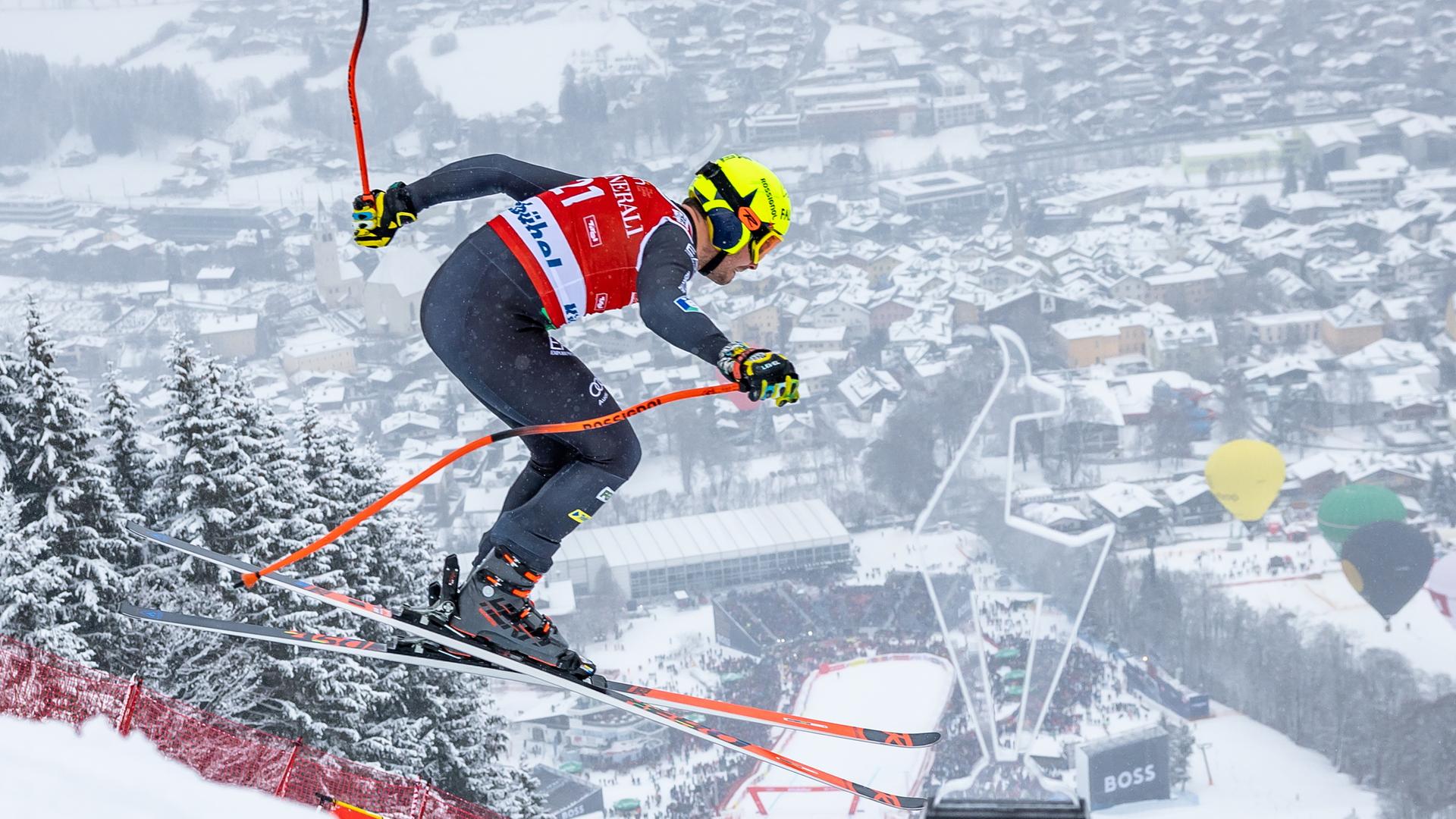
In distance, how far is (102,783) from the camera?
296cm

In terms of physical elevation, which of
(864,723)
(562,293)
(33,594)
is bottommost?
(864,723)

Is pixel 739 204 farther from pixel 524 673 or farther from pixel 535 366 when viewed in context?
pixel 524 673

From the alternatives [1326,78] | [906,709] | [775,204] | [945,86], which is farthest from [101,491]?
[1326,78]

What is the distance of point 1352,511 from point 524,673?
39.6 m

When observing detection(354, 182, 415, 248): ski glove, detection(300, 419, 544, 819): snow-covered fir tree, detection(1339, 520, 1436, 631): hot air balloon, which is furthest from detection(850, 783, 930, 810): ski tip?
detection(1339, 520, 1436, 631): hot air balloon

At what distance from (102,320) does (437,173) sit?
7039 centimetres

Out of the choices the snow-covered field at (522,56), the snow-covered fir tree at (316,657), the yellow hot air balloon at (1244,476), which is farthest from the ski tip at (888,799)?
the snow-covered field at (522,56)

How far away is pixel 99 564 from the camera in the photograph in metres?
7.71

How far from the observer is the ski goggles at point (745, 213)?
322 cm

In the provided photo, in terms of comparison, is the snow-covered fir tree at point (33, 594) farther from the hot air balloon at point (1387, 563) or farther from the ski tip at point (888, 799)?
the hot air balloon at point (1387, 563)

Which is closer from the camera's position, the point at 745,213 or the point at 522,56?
the point at 745,213

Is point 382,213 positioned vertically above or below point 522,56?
above

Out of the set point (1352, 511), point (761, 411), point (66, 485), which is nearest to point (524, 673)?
point (66, 485)

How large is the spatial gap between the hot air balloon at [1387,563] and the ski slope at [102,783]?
125ft
